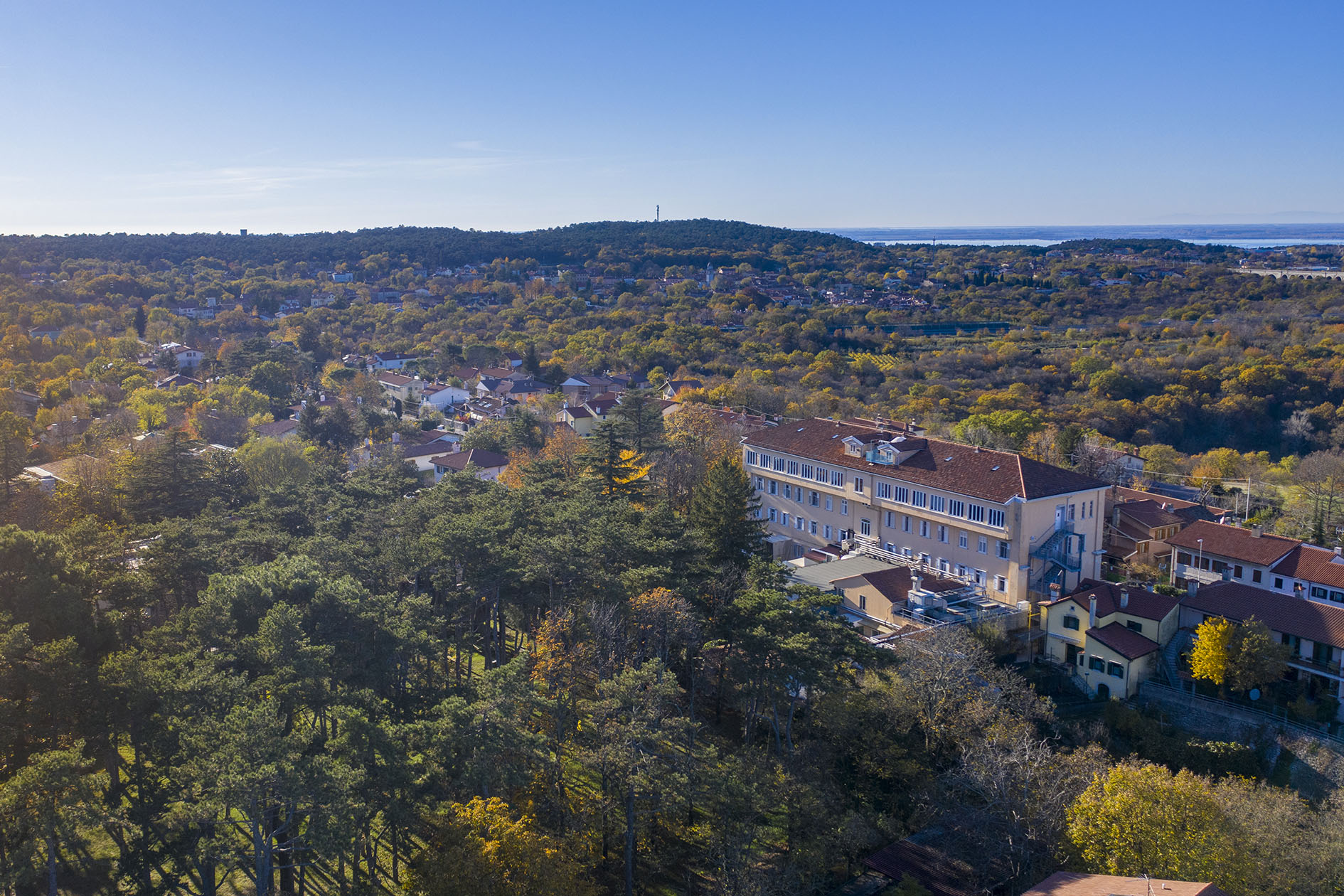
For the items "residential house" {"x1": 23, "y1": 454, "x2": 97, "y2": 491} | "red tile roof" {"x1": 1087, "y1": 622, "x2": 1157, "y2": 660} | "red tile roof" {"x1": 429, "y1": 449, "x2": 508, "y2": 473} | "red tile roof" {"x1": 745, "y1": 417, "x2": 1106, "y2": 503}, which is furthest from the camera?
"red tile roof" {"x1": 429, "y1": 449, "x2": 508, "y2": 473}

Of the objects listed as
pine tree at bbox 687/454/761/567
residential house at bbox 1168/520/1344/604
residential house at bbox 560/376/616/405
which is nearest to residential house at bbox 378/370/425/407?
residential house at bbox 560/376/616/405

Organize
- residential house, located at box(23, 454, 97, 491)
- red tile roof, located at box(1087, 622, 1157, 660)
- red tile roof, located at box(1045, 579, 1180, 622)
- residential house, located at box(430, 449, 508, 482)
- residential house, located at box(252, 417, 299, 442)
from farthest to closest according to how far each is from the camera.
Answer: residential house, located at box(252, 417, 299, 442) < residential house, located at box(430, 449, 508, 482) < residential house, located at box(23, 454, 97, 491) < red tile roof, located at box(1045, 579, 1180, 622) < red tile roof, located at box(1087, 622, 1157, 660)

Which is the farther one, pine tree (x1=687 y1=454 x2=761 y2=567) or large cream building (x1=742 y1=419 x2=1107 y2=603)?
large cream building (x1=742 y1=419 x2=1107 y2=603)

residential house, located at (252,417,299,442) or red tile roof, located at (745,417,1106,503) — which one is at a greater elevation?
red tile roof, located at (745,417,1106,503)

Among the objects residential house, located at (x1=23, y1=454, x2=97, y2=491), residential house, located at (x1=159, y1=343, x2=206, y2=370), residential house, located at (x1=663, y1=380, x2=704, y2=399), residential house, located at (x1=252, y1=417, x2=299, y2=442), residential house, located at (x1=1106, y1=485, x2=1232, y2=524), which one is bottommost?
residential house, located at (x1=1106, y1=485, x2=1232, y2=524)

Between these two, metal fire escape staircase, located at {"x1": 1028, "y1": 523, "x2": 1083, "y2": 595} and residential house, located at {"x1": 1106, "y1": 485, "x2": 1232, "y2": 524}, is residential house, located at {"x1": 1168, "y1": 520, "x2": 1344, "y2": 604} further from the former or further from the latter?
metal fire escape staircase, located at {"x1": 1028, "y1": 523, "x2": 1083, "y2": 595}

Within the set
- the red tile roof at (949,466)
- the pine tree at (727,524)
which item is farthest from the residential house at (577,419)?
the pine tree at (727,524)

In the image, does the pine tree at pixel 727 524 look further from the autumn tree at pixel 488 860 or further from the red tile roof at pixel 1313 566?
the red tile roof at pixel 1313 566

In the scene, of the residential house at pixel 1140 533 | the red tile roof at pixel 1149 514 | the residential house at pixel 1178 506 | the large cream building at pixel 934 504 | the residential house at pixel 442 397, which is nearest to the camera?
the large cream building at pixel 934 504
